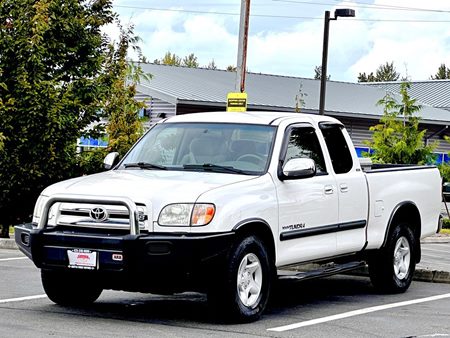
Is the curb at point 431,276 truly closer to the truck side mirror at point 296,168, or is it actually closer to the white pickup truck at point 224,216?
the white pickup truck at point 224,216

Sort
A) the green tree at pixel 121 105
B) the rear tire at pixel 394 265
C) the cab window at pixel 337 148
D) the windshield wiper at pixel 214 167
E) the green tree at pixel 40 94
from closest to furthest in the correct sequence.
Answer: the windshield wiper at pixel 214 167
the cab window at pixel 337 148
the rear tire at pixel 394 265
the green tree at pixel 40 94
the green tree at pixel 121 105

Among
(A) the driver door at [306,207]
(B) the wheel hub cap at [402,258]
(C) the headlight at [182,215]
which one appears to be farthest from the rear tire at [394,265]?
(C) the headlight at [182,215]

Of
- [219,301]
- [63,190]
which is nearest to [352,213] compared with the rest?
[219,301]

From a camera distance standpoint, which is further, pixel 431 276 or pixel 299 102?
pixel 299 102

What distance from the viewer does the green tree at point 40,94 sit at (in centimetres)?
1903

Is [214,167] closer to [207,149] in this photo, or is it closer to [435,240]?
[207,149]

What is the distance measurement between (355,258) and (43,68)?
9.49 m

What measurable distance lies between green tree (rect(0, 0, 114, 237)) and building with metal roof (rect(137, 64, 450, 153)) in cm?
1480

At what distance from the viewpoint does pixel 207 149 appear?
33.9 ft

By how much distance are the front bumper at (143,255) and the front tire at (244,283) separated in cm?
14

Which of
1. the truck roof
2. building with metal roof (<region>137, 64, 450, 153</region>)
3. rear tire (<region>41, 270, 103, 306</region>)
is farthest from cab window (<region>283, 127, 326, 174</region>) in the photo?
building with metal roof (<region>137, 64, 450, 153</region>)

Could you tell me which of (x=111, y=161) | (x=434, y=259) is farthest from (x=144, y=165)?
(x=434, y=259)

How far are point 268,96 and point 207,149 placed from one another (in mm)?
Result: 31173

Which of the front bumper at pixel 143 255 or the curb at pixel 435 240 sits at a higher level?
the front bumper at pixel 143 255
